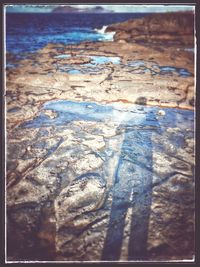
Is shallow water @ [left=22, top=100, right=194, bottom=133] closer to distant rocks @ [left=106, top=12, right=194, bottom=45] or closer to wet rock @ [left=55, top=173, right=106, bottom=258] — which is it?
wet rock @ [left=55, top=173, right=106, bottom=258]

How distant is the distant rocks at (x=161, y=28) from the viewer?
9328mm

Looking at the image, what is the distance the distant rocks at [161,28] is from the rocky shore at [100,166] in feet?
17.9

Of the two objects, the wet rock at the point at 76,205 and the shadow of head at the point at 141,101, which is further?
the shadow of head at the point at 141,101

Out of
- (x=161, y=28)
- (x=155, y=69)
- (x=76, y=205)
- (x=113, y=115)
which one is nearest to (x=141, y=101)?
(x=113, y=115)

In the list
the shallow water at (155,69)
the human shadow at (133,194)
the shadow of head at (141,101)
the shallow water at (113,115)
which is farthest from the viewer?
the shallow water at (155,69)

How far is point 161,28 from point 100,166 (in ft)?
33.8

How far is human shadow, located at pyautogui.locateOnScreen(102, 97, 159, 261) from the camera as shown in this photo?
5.60ft

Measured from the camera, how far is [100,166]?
2.37 meters

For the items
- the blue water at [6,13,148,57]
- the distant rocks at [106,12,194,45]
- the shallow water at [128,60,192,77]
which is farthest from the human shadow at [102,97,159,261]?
the distant rocks at [106,12,194,45]

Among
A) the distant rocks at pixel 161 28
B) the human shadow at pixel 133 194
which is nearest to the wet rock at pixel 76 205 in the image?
the human shadow at pixel 133 194

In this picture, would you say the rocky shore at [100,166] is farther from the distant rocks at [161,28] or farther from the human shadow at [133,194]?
the distant rocks at [161,28]

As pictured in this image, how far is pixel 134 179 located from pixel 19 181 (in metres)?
1.16

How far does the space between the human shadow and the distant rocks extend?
7.27m

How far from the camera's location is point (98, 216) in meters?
1.88
